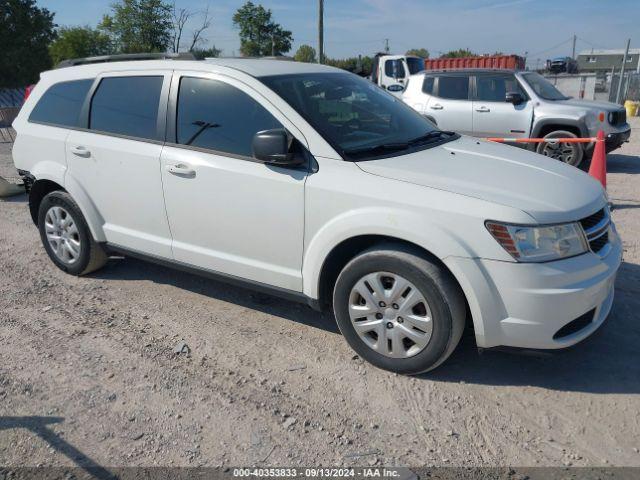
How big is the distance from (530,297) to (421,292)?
0.56 metres

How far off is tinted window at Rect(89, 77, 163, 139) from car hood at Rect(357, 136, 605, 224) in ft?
5.87

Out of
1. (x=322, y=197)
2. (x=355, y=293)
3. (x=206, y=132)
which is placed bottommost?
(x=355, y=293)

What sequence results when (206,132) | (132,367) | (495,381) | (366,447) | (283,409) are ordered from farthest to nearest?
(206,132) < (132,367) < (495,381) < (283,409) < (366,447)

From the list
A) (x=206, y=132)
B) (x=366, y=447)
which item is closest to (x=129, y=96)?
(x=206, y=132)

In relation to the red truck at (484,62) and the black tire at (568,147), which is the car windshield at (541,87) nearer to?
the black tire at (568,147)

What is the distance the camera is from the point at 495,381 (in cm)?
321

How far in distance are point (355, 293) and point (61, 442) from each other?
1753 mm

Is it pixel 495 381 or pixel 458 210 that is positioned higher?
pixel 458 210

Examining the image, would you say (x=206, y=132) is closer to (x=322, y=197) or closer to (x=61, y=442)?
(x=322, y=197)

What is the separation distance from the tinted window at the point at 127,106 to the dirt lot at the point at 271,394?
1397mm

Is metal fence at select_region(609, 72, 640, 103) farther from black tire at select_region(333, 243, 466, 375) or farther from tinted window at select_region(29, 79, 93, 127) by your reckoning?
black tire at select_region(333, 243, 466, 375)

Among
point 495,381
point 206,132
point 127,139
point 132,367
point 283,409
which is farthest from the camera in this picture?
point 127,139

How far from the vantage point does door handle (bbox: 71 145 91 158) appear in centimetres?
433

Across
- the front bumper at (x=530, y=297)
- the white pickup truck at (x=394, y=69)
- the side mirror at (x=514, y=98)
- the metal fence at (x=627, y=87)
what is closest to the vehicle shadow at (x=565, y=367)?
the front bumper at (x=530, y=297)
